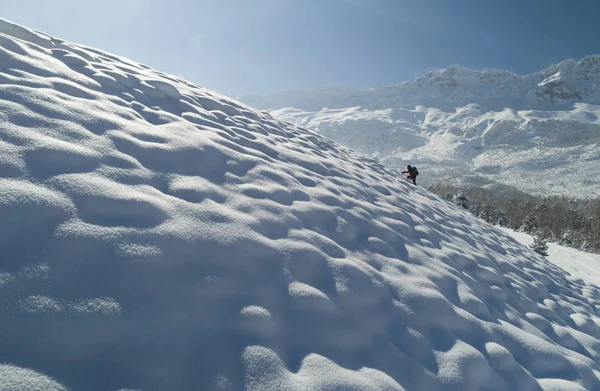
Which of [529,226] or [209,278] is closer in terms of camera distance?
[209,278]

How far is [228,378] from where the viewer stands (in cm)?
144

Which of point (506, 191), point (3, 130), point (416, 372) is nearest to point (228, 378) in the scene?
point (416, 372)

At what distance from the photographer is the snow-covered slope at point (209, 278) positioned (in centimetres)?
141

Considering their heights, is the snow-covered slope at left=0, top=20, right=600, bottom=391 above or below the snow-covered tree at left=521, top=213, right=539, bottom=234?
above

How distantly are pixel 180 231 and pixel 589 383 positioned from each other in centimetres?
353

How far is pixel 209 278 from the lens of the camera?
188 centimetres

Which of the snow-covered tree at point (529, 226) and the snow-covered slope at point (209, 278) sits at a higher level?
the snow-covered slope at point (209, 278)

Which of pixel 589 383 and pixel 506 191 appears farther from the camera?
pixel 506 191

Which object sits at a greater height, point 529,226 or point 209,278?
point 209,278

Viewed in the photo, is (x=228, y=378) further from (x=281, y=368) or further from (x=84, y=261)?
(x=84, y=261)

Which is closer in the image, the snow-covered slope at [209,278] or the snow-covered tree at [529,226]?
the snow-covered slope at [209,278]

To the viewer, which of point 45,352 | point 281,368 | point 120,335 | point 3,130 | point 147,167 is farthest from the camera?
point 147,167

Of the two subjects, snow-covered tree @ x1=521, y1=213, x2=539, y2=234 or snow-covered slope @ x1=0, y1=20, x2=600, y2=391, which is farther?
snow-covered tree @ x1=521, y1=213, x2=539, y2=234

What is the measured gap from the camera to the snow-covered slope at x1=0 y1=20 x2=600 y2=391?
1.41 metres
